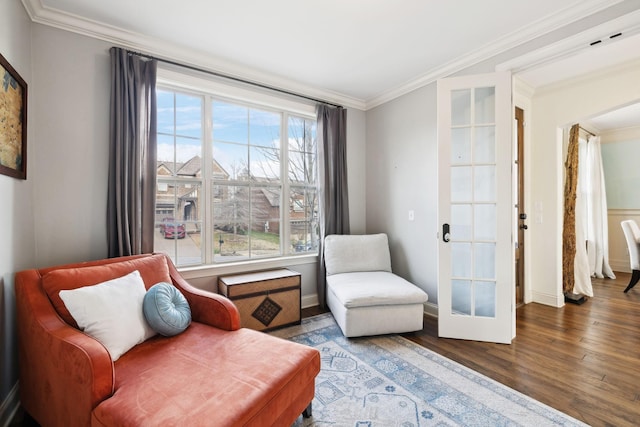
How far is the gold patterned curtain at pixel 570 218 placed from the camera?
11.8 feet

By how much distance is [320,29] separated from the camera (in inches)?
88.6

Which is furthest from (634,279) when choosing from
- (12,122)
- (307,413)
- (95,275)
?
(12,122)

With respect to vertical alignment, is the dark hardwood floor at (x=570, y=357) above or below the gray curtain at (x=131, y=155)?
below

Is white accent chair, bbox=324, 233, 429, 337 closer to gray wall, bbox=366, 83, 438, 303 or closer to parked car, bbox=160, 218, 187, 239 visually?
gray wall, bbox=366, 83, 438, 303

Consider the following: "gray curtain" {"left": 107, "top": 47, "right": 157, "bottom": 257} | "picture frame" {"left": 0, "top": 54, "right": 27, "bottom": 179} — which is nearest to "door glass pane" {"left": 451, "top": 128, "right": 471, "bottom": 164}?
"gray curtain" {"left": 107, "top": 47, "right": 157, "bottom": 257}

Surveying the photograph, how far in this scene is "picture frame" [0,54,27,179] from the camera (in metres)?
1.56

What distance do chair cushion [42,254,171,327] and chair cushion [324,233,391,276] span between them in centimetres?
168

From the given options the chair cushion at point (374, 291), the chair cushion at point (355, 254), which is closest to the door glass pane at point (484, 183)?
the chair cushion at point (374, 291)

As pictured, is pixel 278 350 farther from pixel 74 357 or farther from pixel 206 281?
pixel 206 281

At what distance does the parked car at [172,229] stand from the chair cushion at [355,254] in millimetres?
1483

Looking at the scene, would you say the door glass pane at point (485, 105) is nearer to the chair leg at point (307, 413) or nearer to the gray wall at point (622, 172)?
the chair leg at point (307, 413)

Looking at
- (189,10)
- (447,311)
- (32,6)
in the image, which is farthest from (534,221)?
(32,6)

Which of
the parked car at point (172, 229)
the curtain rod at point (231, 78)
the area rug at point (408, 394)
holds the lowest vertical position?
the area rug at point (408, 394)

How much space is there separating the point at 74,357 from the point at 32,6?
7.39 feet
